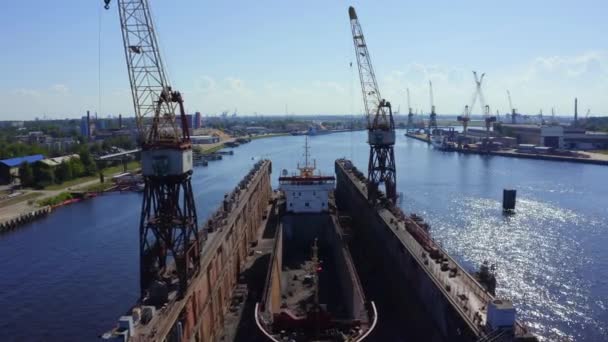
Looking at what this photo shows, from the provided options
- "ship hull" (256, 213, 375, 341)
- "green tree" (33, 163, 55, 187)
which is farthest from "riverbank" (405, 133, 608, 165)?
"green tree" (33, 163, 55, 187)

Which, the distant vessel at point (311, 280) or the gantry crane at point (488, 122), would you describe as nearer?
the distant vessel at point (311, 280)

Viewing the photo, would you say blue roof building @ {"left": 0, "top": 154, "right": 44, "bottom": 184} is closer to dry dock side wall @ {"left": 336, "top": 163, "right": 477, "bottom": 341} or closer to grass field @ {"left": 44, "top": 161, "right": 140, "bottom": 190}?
grass field @ {"left": 44, "top": 161, "right": 140, "bottom": 190}

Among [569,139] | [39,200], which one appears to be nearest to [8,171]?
[39,200]

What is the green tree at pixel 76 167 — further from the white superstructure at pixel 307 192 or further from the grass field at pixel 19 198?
the white superstructure at pixel 307 192

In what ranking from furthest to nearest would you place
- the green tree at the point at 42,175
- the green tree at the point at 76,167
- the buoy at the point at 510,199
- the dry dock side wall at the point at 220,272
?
the green tree at the point at 76,167
the green tree at the point at 42,175
the buoy at the point at 510,199
the dry dock side wall at the point at 220,272

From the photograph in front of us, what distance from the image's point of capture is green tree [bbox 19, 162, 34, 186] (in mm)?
71375

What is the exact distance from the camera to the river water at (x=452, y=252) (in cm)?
2748

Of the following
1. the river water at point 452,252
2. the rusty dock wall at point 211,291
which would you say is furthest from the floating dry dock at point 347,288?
the river water at point 452,252

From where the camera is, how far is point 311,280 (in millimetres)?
29453

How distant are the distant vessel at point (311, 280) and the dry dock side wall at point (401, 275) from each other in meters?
3.17

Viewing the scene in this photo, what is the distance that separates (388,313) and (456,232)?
18691 millimetres

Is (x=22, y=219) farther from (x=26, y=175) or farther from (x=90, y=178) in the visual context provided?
(x=90, y=178)

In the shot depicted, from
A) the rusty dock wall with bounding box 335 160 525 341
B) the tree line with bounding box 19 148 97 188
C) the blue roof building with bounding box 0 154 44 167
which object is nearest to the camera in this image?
the rusty dock wall with bounding box 335 160 525 341

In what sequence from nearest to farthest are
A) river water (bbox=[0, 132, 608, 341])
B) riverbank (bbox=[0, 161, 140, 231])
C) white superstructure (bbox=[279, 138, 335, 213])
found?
Result: 1. river water (bbox=[0, 132, 608, 341])
2. white superstructure (bbox=[279, 138, 335, 213])
3. riverbank (bbox=[0, 161, 140, 231])
